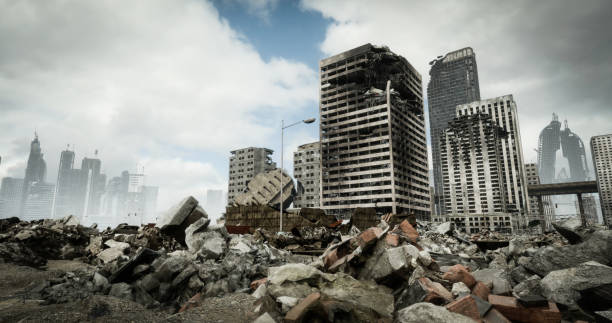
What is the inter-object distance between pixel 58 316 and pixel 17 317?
74 centimetres

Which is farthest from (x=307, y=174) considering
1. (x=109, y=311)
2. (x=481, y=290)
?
(x=481, y=290)

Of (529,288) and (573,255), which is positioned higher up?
(573,255)

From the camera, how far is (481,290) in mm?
4879

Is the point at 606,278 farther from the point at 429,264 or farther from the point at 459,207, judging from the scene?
the point at 459,207

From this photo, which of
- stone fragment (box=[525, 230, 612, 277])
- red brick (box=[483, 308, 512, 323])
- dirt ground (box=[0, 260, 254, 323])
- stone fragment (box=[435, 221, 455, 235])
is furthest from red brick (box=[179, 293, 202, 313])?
stone fragment (box=[435, 221, 455, 235])

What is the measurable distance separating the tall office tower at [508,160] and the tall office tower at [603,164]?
69591 millimetres

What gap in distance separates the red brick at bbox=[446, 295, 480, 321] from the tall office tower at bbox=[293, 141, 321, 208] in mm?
104605

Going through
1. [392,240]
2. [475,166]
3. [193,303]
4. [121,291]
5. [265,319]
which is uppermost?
[475,166]

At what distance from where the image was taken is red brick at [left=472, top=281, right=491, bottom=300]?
15.8ft

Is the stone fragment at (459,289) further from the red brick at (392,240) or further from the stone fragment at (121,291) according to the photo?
the stone fragment at (121,291)

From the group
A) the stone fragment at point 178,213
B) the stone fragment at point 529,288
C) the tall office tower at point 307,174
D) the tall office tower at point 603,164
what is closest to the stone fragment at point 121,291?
the stone fragment at point 178,213

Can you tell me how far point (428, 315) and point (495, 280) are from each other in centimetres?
223

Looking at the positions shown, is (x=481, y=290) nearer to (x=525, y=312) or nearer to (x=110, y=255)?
(x=525, y=312)

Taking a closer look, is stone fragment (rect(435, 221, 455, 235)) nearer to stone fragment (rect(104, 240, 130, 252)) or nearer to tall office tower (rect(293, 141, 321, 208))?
stone fragment (rect(104, 240, 130, 252))
